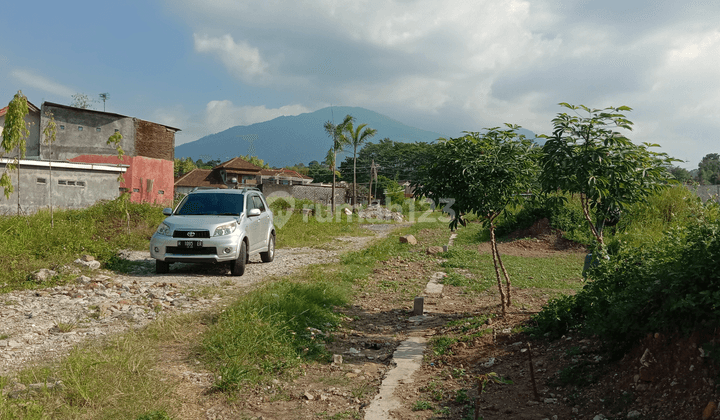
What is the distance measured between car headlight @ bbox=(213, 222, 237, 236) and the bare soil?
3.97 metres

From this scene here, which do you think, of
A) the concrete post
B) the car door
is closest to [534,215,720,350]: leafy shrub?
the concrete post

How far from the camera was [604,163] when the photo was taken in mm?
5969

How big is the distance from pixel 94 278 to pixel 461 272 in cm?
801

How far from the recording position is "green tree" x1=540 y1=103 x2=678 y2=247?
235 inches

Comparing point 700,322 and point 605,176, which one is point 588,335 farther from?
point 605,176

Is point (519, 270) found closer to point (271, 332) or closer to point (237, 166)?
point (271, 332)

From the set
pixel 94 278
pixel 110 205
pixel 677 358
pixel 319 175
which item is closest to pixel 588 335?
pixel 677 358

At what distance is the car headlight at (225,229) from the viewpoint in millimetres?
9900

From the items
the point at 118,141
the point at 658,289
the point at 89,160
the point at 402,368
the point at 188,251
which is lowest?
the point at 402,368

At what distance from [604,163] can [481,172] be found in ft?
5.27

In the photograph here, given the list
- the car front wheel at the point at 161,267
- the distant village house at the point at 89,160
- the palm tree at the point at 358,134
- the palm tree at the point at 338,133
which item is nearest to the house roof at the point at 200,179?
the distant village house at the point at 89,160

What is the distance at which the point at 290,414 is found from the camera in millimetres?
4219

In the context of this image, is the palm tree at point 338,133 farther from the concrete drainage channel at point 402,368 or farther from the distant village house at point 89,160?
the concrete drainage channel at point 402,368

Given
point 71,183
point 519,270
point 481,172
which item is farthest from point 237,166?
point 481,172
